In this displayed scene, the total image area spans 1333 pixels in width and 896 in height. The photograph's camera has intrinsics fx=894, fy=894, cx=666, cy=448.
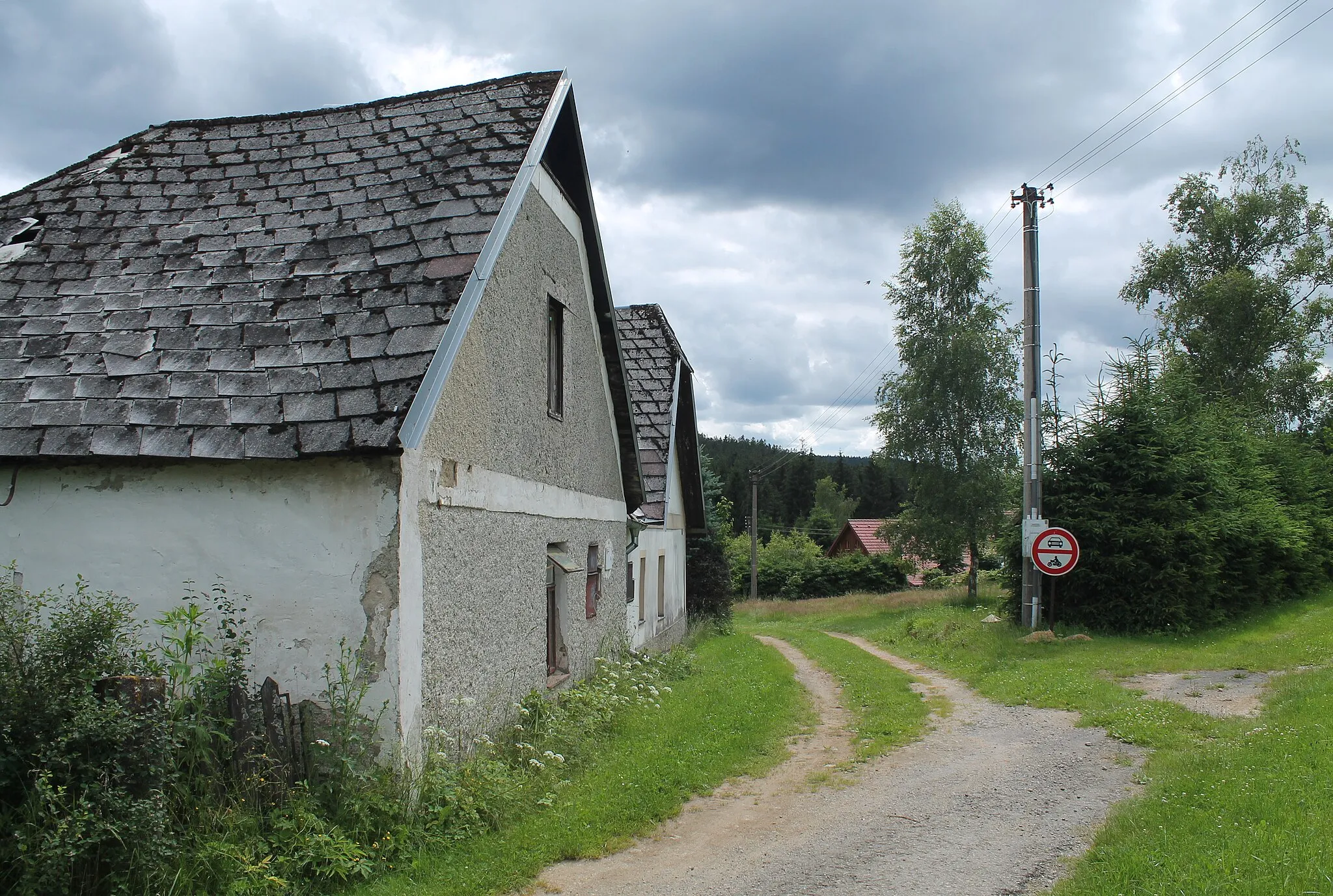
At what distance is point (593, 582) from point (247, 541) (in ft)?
19.5

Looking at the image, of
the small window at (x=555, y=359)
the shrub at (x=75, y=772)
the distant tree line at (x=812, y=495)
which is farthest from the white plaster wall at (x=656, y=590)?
the distant tree line at (x=812, y=495)

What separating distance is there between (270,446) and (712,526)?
21638mm

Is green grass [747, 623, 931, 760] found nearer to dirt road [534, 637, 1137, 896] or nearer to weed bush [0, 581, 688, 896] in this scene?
dirt road [534, 637, 1137, 896]

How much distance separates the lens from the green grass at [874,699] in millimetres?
8898

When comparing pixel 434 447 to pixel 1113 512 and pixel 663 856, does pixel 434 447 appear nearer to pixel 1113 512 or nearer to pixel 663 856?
pixel 663 856

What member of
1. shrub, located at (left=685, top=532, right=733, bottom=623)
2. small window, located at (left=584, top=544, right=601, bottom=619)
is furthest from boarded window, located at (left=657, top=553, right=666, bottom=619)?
shrub, located at (left=685, top=532, right=733, bottom=623)

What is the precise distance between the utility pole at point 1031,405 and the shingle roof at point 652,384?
6164 millimetres

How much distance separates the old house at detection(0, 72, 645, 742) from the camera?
18.2 feet

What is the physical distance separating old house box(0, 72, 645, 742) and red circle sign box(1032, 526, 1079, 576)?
8.09m

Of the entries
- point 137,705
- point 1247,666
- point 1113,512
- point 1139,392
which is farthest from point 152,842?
point 1139,392

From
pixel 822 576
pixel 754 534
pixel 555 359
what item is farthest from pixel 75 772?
pixel 822 576

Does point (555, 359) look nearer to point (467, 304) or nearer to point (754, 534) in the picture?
point (467, 304)

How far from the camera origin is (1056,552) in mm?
13695

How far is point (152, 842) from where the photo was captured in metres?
4.13
